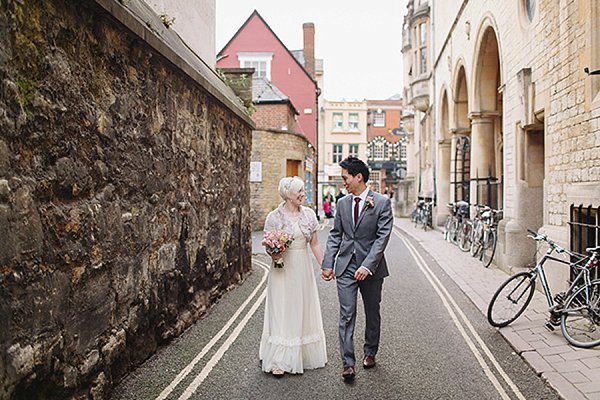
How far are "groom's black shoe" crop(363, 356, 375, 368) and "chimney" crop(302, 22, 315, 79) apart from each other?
34.0 meters

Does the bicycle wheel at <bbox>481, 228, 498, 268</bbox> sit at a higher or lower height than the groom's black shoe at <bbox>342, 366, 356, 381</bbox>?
higher

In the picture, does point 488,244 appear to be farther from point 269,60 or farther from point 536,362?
point 269,60

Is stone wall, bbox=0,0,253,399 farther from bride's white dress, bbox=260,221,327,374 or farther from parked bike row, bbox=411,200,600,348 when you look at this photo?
parked bike row, bbox=411,200,600,348

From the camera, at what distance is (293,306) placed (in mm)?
4801

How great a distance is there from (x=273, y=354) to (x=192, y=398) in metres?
0.87

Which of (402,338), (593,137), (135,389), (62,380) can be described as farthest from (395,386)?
(593,137)

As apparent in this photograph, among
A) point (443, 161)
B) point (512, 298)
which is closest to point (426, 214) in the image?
point (443, 161)

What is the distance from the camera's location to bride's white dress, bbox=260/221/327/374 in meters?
4.67

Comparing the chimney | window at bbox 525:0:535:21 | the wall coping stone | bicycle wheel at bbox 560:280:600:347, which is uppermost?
the chimney

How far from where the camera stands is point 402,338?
5727mm

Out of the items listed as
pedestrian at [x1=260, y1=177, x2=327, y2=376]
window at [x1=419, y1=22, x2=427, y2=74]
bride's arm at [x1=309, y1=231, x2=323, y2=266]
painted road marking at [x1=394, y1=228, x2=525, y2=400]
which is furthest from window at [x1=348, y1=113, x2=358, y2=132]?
pedestrian at [x1=260, y1=177, x2=327, y2=376]

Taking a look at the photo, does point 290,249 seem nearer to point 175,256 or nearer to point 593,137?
point 175,256

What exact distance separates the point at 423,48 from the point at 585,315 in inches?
963

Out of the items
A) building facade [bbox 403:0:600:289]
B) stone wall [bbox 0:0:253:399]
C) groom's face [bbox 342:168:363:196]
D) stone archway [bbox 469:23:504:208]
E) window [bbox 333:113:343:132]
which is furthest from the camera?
window [bbox 333:113:343:132]
